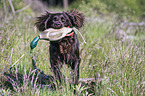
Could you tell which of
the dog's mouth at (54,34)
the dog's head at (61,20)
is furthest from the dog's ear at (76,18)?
the dog's mouth at (54,34)

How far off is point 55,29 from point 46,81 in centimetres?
97

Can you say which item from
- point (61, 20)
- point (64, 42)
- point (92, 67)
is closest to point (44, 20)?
point (61, 20)

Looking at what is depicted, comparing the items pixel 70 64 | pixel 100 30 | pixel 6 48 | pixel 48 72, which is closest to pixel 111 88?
pixel 70 64

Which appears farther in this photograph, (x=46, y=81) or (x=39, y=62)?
(x=39, y=62)

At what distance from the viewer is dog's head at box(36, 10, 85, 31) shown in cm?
223

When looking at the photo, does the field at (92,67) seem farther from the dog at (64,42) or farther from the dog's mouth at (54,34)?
the dog's mouth at (54,34)

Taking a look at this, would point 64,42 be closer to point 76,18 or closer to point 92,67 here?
point 76,18

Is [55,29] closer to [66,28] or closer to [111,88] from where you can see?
[66,28]

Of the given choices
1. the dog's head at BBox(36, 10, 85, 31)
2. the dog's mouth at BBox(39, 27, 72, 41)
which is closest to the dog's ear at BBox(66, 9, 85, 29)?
the dog's head at BBox(36, 10, 85, 31)

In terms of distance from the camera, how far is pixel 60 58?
252 centimetres

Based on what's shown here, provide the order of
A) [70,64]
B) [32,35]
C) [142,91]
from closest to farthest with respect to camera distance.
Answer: [142,91] → [70,64] → [32,35]

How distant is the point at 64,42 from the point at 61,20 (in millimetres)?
348

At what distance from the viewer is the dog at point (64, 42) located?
231 cm

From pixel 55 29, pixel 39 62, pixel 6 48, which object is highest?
pixel 55 29
